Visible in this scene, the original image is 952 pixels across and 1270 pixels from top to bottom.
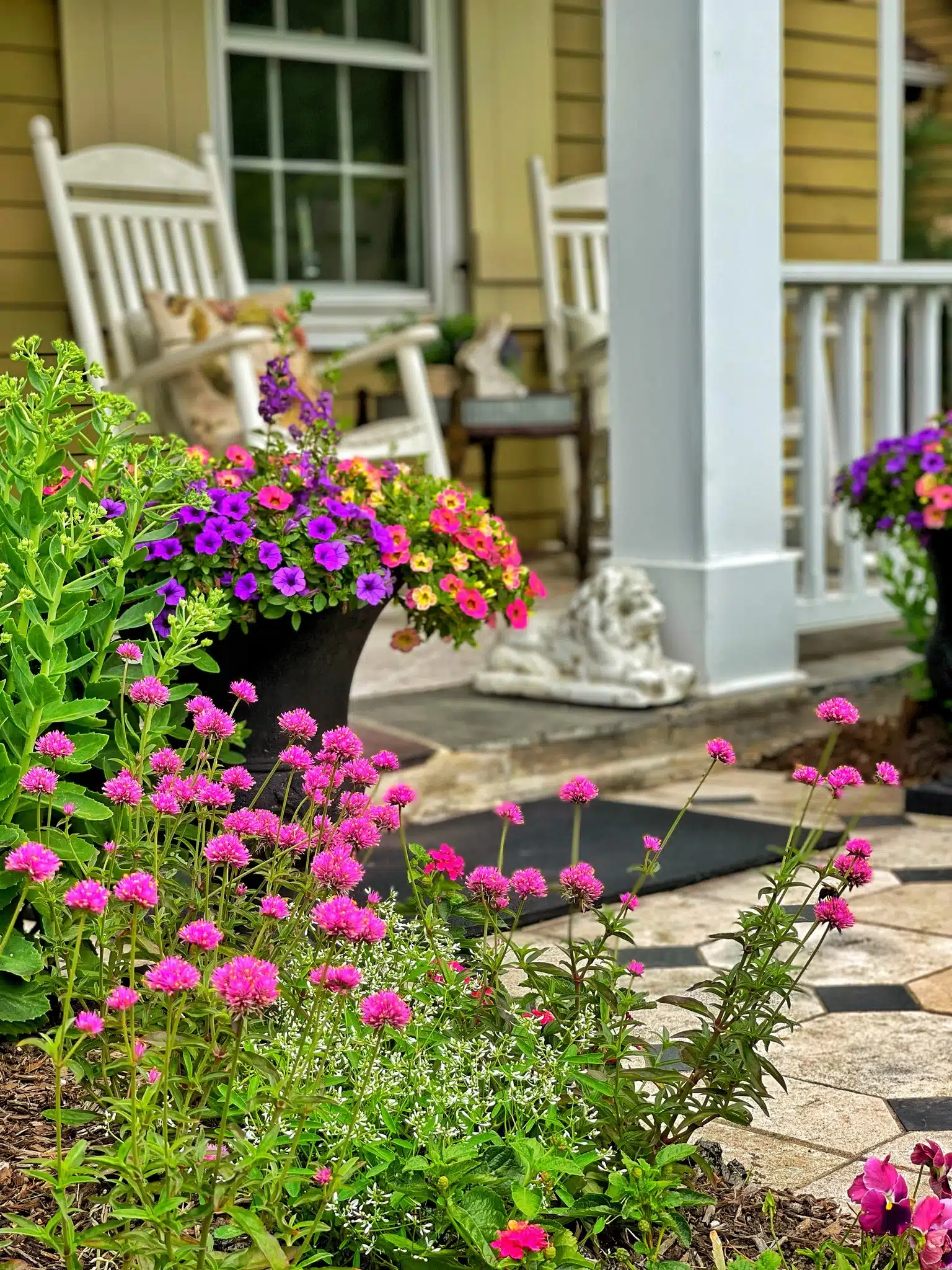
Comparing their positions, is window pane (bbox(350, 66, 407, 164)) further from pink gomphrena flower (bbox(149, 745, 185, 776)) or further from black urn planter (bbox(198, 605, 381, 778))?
pink gomphrena flower (bbox(149, 745, 185, 776))

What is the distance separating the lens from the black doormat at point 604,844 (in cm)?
260

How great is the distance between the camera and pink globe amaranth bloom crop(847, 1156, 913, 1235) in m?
1.25

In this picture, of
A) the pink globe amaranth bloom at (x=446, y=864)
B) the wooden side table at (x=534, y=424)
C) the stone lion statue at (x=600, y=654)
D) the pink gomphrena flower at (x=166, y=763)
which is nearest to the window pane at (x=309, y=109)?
the wooden side table at (x=534, y=424)

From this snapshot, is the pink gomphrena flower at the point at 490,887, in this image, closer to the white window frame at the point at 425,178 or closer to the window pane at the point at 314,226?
the white window frame at the point at 425,178

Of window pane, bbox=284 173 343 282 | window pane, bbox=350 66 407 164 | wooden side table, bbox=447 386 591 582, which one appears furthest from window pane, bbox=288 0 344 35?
wooden side table, bbox=447 386 591 582

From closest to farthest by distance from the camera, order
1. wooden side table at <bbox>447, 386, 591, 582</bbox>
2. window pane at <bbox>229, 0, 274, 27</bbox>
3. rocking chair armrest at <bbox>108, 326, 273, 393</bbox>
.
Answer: rocking chair armrest at <bbox>108, 326, 273, 393</bbox>, wooden side table at <bbox>447, 386, 591, 582</bbox>, window pane at <bbox>229, 0, 274, 27</bbox>

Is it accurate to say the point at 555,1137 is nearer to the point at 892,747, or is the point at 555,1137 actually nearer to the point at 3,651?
the point at 3,651

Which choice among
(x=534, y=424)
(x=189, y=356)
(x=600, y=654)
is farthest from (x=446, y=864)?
(x=534, y=424)

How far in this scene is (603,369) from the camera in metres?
5.13

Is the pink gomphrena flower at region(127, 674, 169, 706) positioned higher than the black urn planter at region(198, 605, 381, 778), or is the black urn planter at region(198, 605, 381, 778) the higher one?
the pink gomphrena flower at region(127, 674, 169, 706)

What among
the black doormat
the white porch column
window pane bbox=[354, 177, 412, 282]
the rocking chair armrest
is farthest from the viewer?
window pane bbox=[354, 177, 412, 282]

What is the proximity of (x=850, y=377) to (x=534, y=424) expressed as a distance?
981 mm

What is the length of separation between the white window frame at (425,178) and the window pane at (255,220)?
0.10 meters

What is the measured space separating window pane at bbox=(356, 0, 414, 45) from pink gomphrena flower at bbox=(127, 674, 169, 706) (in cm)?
422
